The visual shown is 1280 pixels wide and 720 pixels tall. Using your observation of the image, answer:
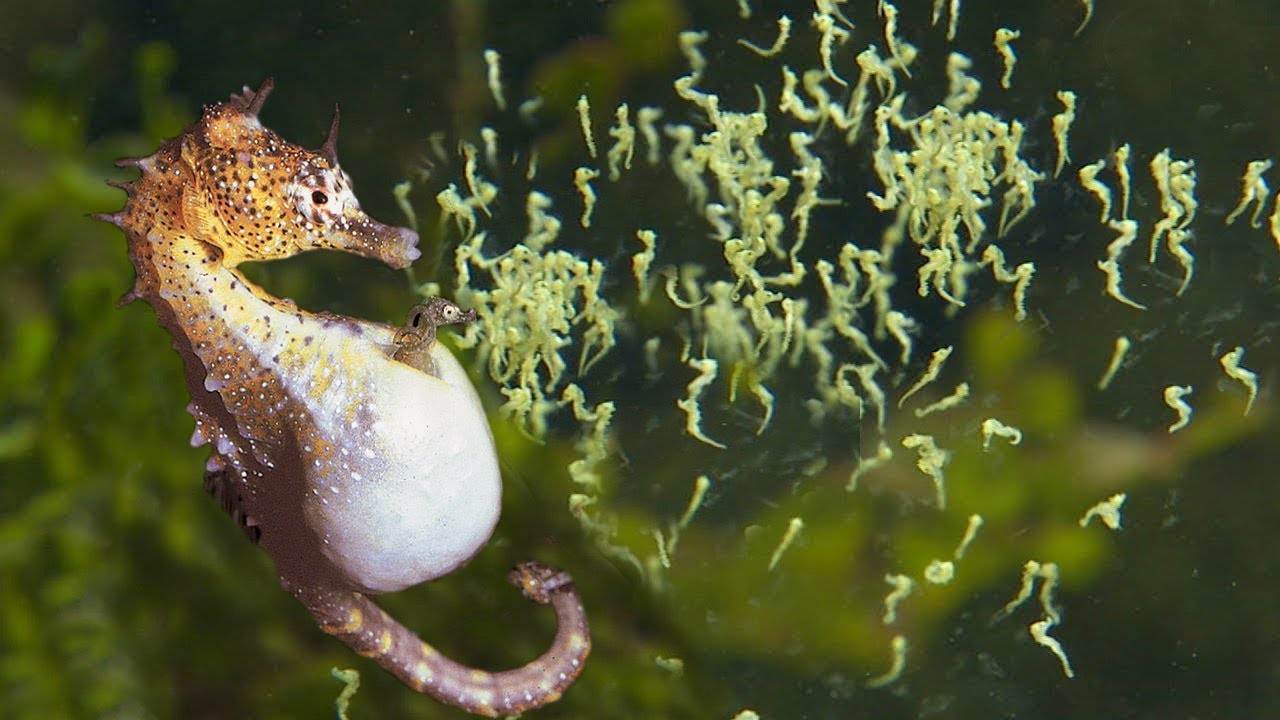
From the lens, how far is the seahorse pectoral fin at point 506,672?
802 mm

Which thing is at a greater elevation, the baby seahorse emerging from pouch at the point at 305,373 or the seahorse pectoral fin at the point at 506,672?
the baby seahorse emerging from pouch at the point at 305,373

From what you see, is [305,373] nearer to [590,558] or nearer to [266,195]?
[266,195]

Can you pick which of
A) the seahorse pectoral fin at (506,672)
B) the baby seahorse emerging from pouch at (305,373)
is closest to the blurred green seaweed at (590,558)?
the seahorse pectoral fin at (506,672)

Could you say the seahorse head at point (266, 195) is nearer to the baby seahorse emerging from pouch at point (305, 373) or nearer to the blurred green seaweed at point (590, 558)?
the baby seahorse emerging from pouch at point (305, 373)

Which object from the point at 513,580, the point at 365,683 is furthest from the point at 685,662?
the point at 365,683

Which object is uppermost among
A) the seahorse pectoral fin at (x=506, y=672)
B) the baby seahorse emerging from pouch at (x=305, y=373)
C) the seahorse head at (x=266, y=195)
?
the seahorse head at (x=266, y=195)

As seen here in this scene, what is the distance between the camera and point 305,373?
69 centimetres

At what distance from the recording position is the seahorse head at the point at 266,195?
64 cm

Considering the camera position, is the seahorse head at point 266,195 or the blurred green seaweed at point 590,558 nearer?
the seahorse head at point 266,195

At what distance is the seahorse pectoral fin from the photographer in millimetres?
802

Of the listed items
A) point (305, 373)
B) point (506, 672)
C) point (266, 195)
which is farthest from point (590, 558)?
→ point (266, 195)

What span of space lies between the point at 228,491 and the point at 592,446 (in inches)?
11.8

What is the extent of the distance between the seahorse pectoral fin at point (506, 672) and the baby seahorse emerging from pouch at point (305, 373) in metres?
0.07

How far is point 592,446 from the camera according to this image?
2.72 ft
